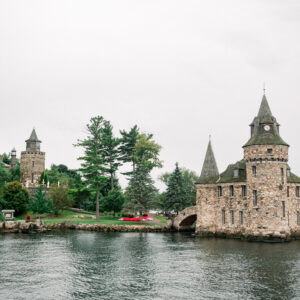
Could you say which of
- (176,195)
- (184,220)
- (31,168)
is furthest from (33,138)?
(184,220)

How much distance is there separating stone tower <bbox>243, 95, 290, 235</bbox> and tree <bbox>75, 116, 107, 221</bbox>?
30377mm

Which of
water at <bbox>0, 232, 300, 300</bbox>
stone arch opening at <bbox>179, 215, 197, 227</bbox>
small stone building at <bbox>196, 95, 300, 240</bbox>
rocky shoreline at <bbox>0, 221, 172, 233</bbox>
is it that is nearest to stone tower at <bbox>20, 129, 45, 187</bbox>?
rocky shoreline at <bbox>0, 221, 172, 233</bbox>

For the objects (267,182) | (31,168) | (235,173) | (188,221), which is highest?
(31,168)

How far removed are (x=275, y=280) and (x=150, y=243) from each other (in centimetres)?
1975

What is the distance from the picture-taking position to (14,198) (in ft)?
224

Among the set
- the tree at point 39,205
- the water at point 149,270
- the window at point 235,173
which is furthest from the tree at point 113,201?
the water at point 149,270

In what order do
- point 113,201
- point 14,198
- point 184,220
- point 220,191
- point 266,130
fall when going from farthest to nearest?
point 113,201, point 14,198, point 184,220, point 220,191, point 266,130

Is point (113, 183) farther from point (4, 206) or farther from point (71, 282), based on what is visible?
point (71, 282)

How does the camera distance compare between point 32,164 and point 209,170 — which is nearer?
point 209,170

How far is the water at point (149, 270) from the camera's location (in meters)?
21.6

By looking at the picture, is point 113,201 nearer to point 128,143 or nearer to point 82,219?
point 82,219

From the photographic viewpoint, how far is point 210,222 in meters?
49.6

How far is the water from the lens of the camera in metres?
21.6

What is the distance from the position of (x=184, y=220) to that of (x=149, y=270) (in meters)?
29.8
